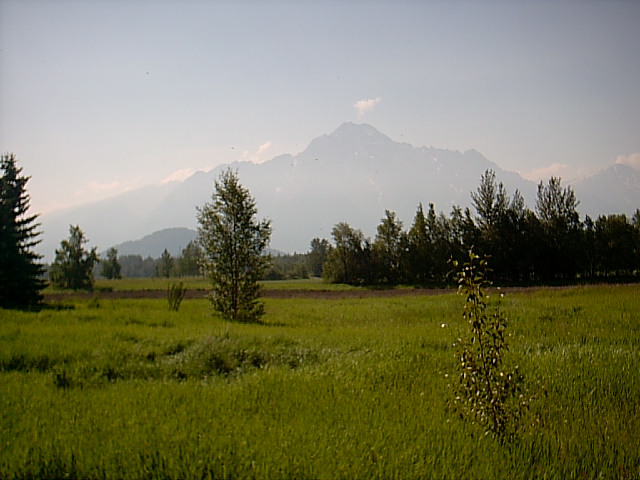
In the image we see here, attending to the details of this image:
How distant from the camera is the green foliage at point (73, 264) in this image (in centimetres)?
4747

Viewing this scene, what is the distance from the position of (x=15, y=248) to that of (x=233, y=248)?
13.5 m

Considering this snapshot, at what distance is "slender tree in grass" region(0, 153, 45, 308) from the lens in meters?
24.2

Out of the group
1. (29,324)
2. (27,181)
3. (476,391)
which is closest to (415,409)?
(476,391)

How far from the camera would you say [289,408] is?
6.48 m

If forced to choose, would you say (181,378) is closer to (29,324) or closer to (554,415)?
(554,415)

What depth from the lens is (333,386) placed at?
7680mm

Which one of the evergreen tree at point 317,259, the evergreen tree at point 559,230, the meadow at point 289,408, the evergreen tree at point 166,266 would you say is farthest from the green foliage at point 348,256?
the meadow at point 289,408

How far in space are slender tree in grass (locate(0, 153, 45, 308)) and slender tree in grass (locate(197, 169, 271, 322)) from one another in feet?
36.4

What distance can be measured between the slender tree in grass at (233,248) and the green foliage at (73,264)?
31.8 m

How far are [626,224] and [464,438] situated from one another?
5080 cm

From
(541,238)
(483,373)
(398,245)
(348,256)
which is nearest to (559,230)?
(541,238)

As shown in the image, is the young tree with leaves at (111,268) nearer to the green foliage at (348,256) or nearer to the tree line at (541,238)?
the green foliage at (348,256)

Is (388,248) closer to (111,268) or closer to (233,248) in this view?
(233,248)

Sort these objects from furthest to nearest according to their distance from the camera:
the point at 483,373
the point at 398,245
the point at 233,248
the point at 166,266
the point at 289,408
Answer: the point at 166,266 < the point at 398,245 < the point at 233,248 < the point at 289,408 < the point at 483,373
